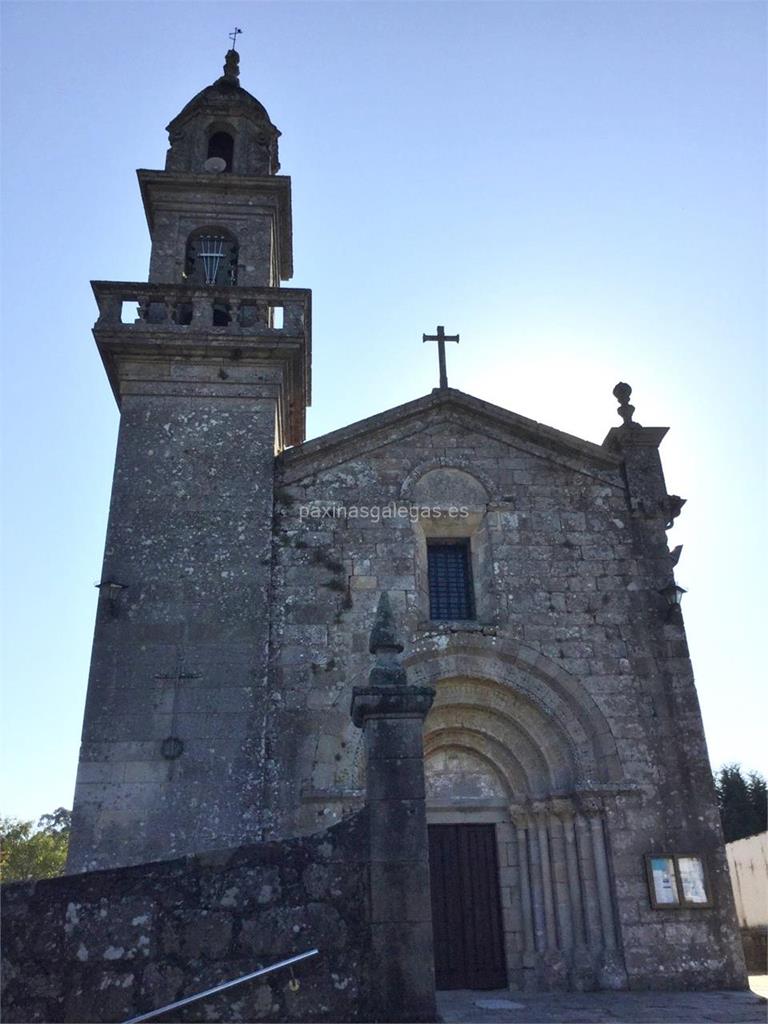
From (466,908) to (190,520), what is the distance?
609cm

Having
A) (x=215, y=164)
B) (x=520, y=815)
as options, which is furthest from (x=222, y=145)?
(x=520, y=815)

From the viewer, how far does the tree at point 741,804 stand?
30.9 m

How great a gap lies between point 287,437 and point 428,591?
14.9 feet

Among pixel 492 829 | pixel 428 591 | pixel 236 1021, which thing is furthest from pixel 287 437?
pixel 236 1021

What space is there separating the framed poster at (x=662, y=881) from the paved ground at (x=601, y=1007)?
942 mm

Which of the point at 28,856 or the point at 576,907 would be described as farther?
the point at 28,856

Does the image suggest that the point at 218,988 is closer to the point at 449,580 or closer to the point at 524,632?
the point at 524,632

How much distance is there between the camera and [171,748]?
962 cm

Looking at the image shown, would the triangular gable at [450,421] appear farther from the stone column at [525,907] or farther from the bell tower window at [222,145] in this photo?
the bell tower window at [222,145]

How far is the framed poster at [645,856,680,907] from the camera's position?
9492 millimetres

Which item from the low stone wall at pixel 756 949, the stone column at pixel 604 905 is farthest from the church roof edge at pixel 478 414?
the low stone wall at pixel 756 949

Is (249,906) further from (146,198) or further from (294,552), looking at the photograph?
(146,198)

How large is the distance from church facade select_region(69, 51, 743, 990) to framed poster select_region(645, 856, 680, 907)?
0.03 metres

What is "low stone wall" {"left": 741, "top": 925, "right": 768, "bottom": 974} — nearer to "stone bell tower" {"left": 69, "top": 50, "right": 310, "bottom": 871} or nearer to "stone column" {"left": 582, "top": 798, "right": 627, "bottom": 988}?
"stone column" {"left": 582, "top": 798, "right": 627, "bottom": 988}
